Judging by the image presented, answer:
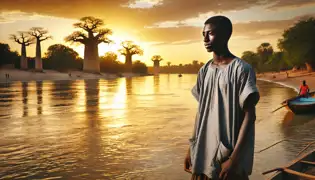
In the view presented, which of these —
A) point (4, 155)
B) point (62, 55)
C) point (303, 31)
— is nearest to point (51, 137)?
point (4, 155)

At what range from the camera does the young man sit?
2191 millimetres

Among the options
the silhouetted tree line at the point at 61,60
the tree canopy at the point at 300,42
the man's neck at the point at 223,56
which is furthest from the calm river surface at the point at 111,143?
the silhouetted tree line at the point at 61,60

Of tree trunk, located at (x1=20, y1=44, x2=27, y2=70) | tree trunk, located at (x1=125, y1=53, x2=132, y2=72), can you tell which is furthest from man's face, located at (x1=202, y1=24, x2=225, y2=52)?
tree trunk, located at (x1=125, y1=53, x2=132, y2=72)

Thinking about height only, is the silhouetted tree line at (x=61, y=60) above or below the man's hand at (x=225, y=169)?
above

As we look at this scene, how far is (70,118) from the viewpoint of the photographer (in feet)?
55.0

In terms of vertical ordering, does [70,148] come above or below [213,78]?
below

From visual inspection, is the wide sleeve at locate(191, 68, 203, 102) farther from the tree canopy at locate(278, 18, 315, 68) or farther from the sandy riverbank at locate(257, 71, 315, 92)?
the tree canopy at locate(278, 18, 315, 68)

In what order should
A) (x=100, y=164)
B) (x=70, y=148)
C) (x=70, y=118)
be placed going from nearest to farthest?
(x=100, y=164) → (x=70, y=148) → (x=70, y=118)

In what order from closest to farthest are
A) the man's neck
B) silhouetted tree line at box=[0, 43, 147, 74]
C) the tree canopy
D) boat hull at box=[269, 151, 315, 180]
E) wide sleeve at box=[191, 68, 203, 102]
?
the man's neck → wide sleeve at box=[191, 68, 203, 102] → boat hull at box=[269, 151, 315, 180] → the tree canopy → silhouetted tree line at box=[0, 43, 147, 74]

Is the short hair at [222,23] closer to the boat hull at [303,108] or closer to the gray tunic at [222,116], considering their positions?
the gray tunic at [222,116]

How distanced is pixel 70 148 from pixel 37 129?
4144mm

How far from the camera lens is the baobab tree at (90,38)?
87188mm

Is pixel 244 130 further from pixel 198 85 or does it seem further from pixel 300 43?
pixel 300 43

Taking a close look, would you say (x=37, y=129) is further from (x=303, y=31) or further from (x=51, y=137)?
(x=303, y=31)
